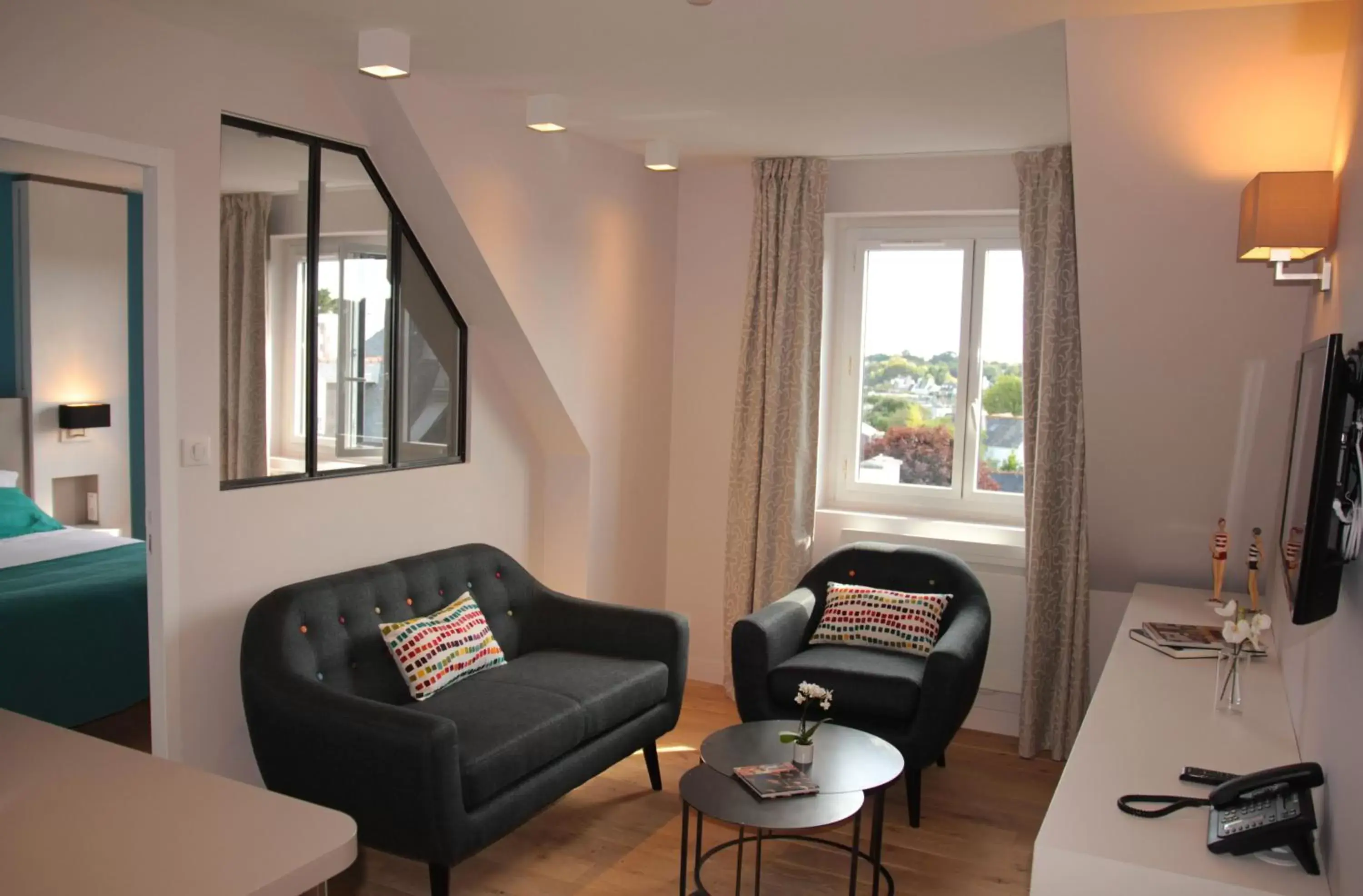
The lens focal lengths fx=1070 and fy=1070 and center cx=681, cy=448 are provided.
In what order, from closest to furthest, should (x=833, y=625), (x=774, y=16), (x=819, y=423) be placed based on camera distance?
(x=774, y=16)
(x=833, y=625)
(x=819, y=423)

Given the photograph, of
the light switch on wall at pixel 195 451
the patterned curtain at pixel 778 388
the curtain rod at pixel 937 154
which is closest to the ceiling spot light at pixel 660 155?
the patterned curtain at pixel 778 388

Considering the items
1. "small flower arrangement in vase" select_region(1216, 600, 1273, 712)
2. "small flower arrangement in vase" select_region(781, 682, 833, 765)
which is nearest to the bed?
"small flower arrangement in vase" select_region(781, 682, 833, 765)

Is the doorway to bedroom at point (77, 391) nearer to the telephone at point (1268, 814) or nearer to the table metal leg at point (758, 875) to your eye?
the table metal leg at point (758, 875)

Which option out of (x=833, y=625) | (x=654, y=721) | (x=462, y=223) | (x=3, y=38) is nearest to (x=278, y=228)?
(x=462, y=223)

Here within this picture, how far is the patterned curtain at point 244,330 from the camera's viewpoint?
337 cm

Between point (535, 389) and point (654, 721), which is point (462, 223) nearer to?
point (535, 389)

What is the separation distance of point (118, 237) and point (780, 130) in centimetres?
395

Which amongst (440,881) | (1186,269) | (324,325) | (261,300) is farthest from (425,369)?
(1186,269)

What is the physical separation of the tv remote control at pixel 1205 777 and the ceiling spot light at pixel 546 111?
2.93 m

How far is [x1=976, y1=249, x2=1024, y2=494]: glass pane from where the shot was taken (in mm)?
5008

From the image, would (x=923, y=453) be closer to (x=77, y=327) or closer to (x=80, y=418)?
(x=80, y=418)

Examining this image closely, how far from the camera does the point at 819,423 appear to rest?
17.0 ft

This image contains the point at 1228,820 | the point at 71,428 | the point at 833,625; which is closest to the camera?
the point at 1228,820

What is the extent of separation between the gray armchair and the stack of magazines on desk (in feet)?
2.16
